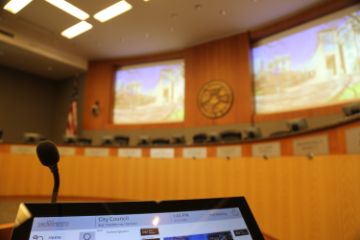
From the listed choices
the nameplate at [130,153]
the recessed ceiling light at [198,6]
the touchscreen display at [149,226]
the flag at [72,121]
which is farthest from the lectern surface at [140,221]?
the flag at [72,121]

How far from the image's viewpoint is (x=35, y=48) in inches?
224

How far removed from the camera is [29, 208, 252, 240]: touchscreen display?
1.68 feet

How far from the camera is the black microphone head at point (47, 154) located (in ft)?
2.23

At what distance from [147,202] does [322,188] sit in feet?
5.44

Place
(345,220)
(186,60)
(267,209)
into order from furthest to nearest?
1. (186,60)
2. (267,209)
3. (345,220)

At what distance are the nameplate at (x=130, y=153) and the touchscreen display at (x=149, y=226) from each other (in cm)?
367

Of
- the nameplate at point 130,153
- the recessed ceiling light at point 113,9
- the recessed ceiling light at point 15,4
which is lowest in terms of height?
the nameplate at point 130,153

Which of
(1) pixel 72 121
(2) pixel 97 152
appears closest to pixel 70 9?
(2) pixel 97 152

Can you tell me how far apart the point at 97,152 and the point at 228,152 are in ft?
8.24

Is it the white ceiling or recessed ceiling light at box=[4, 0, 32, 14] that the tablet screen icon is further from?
the white ceiling

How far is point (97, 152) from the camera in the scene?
14.7ft

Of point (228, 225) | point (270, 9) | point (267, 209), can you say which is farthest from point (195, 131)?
point (228, 225)

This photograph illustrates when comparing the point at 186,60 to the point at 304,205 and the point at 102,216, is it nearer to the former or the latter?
the point at 304,205

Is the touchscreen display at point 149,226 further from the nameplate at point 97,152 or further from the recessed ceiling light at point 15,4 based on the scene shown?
the nameplate at point 97,152
